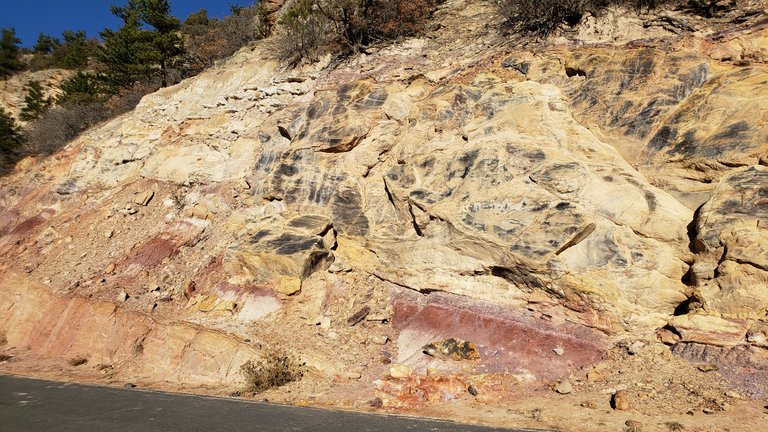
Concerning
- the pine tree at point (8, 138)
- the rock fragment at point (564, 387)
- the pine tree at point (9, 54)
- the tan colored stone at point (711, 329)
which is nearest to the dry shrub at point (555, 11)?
the tan colored stone at point (711, 329)

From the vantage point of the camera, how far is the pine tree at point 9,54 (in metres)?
30.5

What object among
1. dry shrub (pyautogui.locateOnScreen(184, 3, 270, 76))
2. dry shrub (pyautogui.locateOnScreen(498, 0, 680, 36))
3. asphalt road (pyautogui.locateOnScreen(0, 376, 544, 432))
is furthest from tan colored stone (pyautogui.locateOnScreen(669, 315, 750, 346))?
dry shrub (pyautogui.locateOnScreen(184, 3, 270, 76))

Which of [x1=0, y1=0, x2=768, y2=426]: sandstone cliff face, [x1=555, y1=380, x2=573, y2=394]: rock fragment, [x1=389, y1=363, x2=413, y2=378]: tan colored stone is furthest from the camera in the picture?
[x1=389, y1=363, x2=413, y2=378]: tan colored stone

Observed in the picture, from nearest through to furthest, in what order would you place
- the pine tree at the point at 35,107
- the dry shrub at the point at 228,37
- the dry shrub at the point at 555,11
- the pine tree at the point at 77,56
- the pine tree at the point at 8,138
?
the dry shrub at the point at 555,11 < the dry shrub at the point at 228,37 < the pine tree at the point at 8,138 < the pine tree at the point at 35,107 < the pine tree at the point at 77,56

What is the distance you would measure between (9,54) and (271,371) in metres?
Answer: 39.9

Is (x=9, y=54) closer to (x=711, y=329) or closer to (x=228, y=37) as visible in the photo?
(x=228, y=37)

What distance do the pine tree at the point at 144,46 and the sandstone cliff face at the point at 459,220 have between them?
352 inches

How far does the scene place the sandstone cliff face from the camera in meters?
6.73

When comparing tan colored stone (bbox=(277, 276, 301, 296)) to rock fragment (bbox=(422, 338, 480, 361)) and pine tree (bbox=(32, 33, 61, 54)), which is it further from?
pine tree (bbox=(32, 33, 61, 54))

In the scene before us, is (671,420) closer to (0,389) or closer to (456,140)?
(456,140)

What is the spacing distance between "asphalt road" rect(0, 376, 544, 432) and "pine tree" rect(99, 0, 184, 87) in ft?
53.8

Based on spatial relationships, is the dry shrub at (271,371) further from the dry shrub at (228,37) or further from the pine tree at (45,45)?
the pine tree at (45,45)

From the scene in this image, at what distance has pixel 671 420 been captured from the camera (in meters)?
5.16

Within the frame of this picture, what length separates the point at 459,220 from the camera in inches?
316
